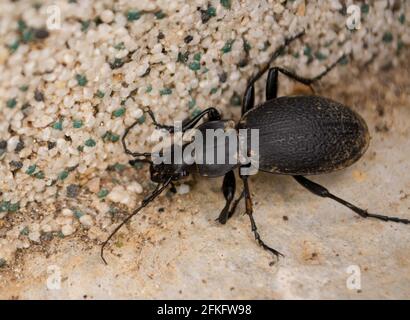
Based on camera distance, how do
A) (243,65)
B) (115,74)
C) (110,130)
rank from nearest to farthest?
(115,74) < (110,130) < (243,65)

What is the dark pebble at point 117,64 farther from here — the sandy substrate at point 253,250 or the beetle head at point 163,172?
the sandy substrate at point 253,250

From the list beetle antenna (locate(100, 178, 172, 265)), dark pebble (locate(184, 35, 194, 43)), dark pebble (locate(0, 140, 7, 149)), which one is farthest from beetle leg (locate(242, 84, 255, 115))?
dark pebble (locate(0, 140, 7, 149))

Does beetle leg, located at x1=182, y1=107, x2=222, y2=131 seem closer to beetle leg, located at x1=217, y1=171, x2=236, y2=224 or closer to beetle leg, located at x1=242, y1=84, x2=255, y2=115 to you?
beetle leg, located at x1=242, y1=84, x2=255, y2=115

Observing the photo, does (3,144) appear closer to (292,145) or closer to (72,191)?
(72,191)

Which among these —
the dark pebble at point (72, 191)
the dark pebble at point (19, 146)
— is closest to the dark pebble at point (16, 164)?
the dark pebble at point (19, 146)

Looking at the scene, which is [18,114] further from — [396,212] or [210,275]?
[396,212]

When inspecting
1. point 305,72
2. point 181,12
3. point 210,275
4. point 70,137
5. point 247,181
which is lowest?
point 210,275

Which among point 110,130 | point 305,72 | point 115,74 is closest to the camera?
point 115,74

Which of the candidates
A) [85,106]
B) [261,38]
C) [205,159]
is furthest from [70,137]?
[261,38]
